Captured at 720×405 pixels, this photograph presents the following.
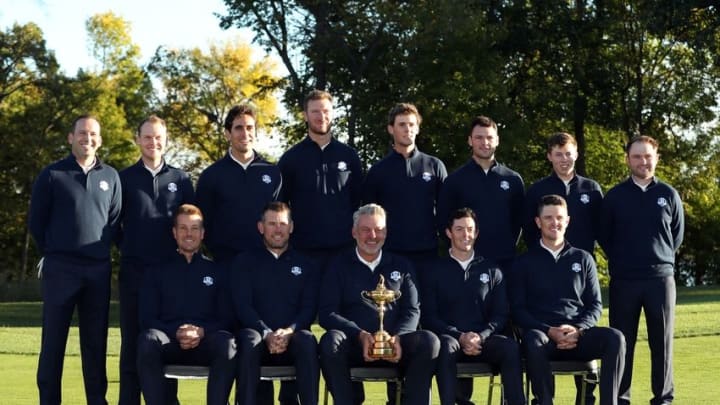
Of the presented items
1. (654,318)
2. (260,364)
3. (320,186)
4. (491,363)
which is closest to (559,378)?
(654,318)

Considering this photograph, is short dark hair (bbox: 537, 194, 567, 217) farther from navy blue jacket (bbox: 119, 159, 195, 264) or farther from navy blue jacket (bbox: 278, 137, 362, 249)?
navy blue jacket (bbox: 119, 159, 195, 264)

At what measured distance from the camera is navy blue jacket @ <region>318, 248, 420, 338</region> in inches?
291

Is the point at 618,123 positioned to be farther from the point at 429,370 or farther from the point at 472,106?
the point at 429,370

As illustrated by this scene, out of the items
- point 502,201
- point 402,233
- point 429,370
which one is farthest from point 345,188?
point 429,370

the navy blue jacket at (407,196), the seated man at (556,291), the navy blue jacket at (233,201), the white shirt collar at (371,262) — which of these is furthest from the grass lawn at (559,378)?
the white shirt collar at (371,262)

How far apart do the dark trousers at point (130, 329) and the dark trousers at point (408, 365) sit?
5.10ft

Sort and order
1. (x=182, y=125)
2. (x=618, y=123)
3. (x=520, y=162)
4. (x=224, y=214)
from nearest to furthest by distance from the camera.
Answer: (x=224, y=214)
(x=520, y=162)
(x=618, y=123)
(x=182, y=125)

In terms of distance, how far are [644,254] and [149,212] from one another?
11.6 feet

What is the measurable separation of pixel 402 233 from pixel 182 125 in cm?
3117

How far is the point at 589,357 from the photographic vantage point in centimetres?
732

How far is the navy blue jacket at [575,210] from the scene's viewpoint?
827 cm

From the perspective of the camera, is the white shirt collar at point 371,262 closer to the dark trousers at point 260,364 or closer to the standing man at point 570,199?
the dark trousers at point 260,364

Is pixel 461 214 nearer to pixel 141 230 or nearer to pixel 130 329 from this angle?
pixel 141 230

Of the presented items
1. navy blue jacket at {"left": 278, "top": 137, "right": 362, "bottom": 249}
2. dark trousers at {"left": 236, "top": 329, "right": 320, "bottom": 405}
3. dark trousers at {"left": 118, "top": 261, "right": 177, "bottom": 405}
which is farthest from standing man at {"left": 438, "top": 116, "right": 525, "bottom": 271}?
dark trousers at {"left": 118, "top": 261, "right": 177, "bottom": 405}
